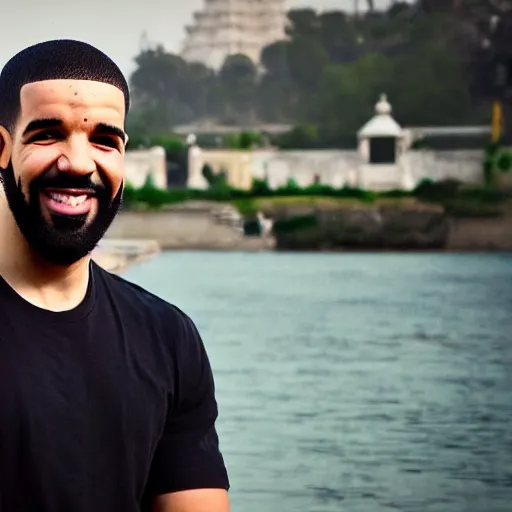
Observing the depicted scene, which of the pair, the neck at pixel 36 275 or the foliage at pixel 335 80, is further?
the foliage at pixel 335 80

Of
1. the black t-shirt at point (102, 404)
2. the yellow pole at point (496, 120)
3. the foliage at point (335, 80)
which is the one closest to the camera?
the black t-shirt at point (102, 404)

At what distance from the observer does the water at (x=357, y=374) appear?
3.41 meters

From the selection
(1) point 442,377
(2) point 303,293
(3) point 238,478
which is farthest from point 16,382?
(2) point 303,293

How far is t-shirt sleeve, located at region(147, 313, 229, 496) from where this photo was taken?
75 centimetres

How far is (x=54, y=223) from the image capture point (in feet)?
2.38

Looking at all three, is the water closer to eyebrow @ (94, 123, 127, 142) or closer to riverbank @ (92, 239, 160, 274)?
riverbank @ (92, 239, 160, 274)

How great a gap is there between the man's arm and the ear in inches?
7.6

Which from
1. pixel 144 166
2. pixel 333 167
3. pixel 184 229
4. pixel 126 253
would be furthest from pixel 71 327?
pixel 333 167

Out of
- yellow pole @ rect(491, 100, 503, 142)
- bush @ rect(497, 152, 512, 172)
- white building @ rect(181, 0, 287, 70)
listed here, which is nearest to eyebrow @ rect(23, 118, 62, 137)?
white building @ rect(181, 0, 287, 70)

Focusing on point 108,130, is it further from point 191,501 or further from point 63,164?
point 191,501

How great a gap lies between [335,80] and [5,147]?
8.03 meters

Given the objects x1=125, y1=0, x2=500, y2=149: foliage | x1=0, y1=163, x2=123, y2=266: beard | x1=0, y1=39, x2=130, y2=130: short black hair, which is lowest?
x1=0, y1=163, x2=123, y2=266: beard

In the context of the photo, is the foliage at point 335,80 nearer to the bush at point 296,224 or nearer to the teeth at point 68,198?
the bush at point 296,224

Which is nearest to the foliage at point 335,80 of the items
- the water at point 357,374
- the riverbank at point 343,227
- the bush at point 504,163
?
the bush at point 504,163
